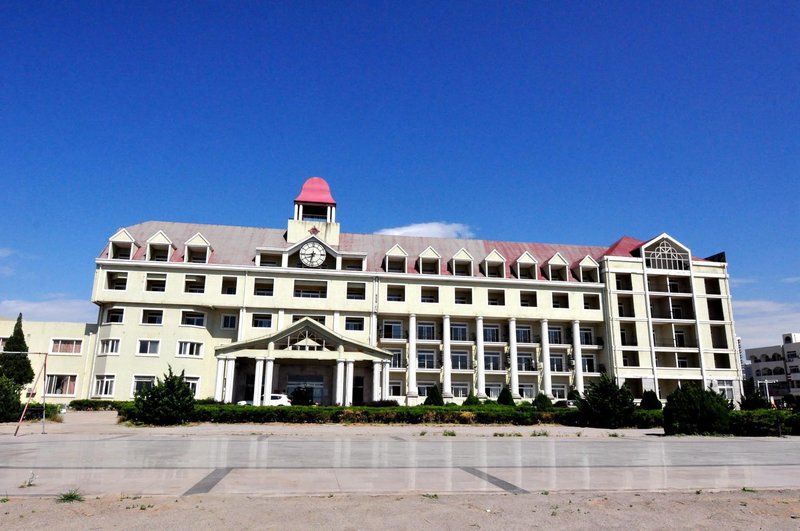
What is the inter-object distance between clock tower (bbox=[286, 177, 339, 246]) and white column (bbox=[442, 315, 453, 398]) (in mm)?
14081

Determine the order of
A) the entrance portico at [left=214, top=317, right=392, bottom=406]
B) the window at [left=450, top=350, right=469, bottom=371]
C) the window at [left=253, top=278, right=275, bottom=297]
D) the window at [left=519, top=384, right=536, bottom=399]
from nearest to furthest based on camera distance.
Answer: the entrance portico at [left=214, top=317, right=392, bottom=406], the window at [left=253, top=278, right=275, bottom=297], the window at [left=450, top=350, right=469, bottom=371], the window at [left=519, top=384, right=536, bottom=399]

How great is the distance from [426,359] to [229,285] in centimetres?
2037

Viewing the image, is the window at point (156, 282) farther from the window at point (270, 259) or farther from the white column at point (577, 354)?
the white column at point (577, 354)

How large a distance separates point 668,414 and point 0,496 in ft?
86.6

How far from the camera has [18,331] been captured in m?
47.4

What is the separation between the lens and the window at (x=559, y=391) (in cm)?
5528

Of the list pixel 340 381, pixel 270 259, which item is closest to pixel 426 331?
pixel 340 381

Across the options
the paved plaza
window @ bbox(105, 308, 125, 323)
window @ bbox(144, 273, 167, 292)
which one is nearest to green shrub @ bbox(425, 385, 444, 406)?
the paved plaza

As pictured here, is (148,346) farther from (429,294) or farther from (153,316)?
(429,294)

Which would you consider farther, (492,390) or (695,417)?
(492,390)

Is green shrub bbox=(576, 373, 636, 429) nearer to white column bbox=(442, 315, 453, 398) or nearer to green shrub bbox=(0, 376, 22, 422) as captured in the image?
white column bbox=(442, 315, 453, 398)

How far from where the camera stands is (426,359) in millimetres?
54562

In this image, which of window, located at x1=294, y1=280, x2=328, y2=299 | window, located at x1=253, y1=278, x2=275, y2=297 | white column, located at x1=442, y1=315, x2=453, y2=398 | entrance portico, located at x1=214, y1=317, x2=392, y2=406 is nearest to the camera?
entrance portico, located at x1=214, y1=317, x2=392, y2=406

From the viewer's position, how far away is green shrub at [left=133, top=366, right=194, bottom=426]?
1107 inches
